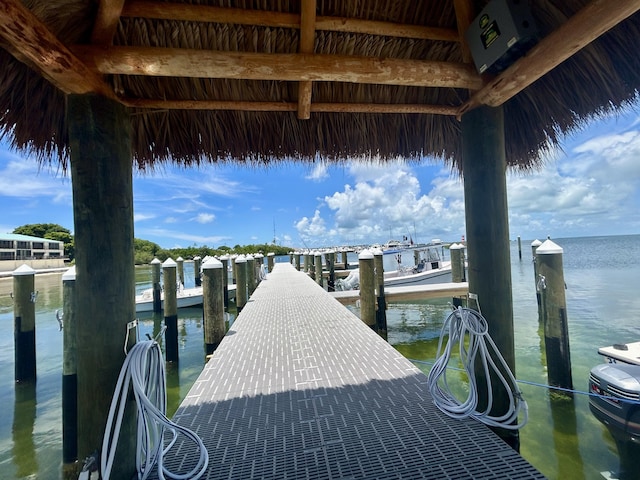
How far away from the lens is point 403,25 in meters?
2.17

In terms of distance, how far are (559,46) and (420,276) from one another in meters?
Answer: 10.8

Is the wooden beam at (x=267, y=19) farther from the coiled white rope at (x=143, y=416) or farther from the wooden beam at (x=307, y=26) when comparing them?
the coiled white rope at (x=143, y=416)

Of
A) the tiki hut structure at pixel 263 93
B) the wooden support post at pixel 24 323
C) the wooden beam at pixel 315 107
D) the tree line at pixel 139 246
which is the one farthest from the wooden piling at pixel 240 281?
the tree line at pixel 139 246

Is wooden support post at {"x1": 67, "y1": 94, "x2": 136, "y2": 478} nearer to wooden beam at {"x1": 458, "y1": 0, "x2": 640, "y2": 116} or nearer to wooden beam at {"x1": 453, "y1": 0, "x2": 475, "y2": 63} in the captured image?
wooden beam at {"x1": 453, "y1": 0, "x2": 475, "y2": 63}

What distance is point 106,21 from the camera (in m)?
1.68

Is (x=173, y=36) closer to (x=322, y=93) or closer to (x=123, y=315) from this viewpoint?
(x=322, y=93)

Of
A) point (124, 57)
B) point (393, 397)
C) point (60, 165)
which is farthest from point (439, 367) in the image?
point (60, 165)

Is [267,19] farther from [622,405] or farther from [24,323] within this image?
[24,323]

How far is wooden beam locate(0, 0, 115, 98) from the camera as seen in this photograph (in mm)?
1261

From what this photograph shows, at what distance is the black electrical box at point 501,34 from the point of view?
173 cm

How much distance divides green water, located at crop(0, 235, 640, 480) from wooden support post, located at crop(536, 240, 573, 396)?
12.9 inches

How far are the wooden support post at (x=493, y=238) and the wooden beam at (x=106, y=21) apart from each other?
2272 millimetres

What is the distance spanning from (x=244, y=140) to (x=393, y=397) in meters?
2.51

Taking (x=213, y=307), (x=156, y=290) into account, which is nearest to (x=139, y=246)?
(x=156, y=290)
